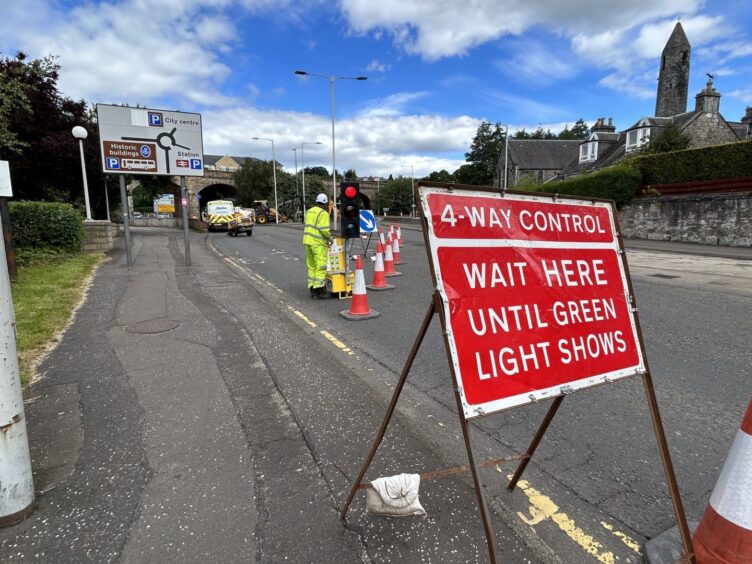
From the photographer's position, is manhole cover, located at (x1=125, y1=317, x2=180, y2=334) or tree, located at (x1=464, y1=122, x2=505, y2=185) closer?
manhole cover, located at (x1=125, y1=317, x2=180, y2=334)

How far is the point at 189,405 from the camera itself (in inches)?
146

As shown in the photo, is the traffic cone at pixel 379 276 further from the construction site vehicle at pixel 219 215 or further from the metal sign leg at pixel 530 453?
the construction site vehicle at pixel 219 215

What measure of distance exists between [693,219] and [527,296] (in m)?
23.0

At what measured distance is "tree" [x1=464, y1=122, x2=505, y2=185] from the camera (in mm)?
69750

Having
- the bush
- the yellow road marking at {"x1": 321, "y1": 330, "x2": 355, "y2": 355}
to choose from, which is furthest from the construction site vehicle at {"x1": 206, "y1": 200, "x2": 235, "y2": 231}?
the yellow road marking at {"x1": 321, "y1": 330, "x2": 355, "y2": 355}

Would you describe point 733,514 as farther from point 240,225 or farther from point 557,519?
point 240,225

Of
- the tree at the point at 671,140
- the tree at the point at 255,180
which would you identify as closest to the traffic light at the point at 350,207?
the tree at the point at 671,140

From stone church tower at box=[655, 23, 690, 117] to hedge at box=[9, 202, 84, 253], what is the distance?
55.4m

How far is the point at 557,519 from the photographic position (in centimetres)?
233

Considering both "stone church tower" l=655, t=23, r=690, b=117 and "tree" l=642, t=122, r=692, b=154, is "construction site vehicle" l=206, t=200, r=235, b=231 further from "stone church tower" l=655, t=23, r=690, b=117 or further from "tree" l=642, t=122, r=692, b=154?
"stone church tower" l=655, t=23, r=690, b=117


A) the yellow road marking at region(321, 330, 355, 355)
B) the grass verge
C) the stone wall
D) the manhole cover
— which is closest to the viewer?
the grass verge

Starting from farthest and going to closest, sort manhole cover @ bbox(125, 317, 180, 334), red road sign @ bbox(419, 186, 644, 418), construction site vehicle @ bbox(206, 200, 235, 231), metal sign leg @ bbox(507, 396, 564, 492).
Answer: construction site vehicle @ bbox(206, 200, 235, 231), manhole cover @ bbox(125, 317, 180, 334), metal sign leg @ bbox(507, 396, 564, 492), red road sign @ bbox(419, 186, 644, 418)

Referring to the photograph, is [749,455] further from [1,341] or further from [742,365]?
[1,341]

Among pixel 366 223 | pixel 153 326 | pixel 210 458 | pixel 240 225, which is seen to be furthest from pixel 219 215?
pixel 210 458
